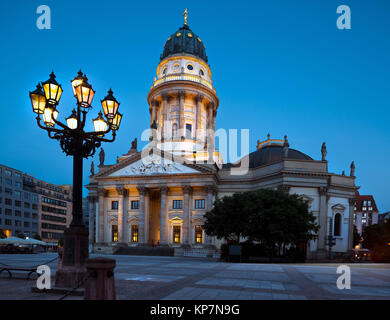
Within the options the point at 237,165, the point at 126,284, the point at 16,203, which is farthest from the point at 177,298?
the point at 16,203

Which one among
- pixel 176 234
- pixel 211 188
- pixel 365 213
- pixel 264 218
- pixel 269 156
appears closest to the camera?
pixel 264 218

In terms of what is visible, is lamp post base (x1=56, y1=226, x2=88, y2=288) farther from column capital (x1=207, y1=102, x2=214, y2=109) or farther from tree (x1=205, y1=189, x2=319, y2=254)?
column capital (x1=207, y1=102, x2=214, y2=109)

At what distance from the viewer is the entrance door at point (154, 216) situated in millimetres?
52031

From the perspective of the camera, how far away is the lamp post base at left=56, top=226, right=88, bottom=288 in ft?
31.0

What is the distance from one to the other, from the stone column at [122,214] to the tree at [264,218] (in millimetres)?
21839

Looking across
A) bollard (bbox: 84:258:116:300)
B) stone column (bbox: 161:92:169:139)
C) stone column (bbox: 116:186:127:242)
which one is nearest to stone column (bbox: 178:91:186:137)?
stone column (bbox: 161:92:169:139)

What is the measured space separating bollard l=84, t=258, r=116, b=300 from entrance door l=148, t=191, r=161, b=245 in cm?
4624

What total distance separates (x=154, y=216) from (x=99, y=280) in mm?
47408

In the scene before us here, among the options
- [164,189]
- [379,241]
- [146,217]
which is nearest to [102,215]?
[146,217]

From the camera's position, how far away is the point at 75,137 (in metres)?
10.4

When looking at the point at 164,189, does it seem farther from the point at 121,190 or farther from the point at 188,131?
the point at 188,131

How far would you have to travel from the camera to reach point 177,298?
28.6 ft

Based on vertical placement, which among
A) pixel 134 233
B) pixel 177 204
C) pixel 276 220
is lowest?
pixel 134 233

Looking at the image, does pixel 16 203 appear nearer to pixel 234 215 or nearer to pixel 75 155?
pixel 234 215
